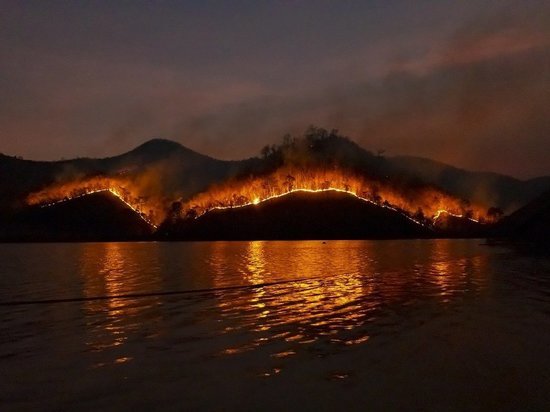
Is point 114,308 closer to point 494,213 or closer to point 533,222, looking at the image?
point 533,222

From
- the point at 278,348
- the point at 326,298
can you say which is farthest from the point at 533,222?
the point at 278,348

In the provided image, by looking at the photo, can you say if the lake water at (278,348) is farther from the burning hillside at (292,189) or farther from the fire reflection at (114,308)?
the burning hillside at (292,189)

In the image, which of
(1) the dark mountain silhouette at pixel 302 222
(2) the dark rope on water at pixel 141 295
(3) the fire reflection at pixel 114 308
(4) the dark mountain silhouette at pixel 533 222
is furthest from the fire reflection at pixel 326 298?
(1) the dark mountain silhouette at pixel 302 222

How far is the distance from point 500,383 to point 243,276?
2445 cm

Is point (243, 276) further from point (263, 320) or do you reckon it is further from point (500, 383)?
A: point (500, 383)

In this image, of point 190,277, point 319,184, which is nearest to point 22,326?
point 190,277

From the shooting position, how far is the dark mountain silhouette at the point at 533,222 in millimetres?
73500

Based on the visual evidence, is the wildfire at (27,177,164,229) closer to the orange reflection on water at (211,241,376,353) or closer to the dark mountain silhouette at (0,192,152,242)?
the dark mountain silhouette at (0,192,152,242)

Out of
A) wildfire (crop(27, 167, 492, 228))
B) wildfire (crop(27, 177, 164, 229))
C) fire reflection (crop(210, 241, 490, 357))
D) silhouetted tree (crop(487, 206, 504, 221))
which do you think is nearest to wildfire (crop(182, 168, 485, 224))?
wildfire (crop(27, 167, 492, 228))

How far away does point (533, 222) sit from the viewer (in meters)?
79.3

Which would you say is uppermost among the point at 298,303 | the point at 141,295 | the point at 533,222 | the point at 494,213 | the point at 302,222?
the point at 494,213

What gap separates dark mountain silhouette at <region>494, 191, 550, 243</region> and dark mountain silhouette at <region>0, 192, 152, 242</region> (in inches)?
3783

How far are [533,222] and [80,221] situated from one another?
131 meters

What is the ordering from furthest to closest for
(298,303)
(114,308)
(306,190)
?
(306,190), (298,303), (114,308)
